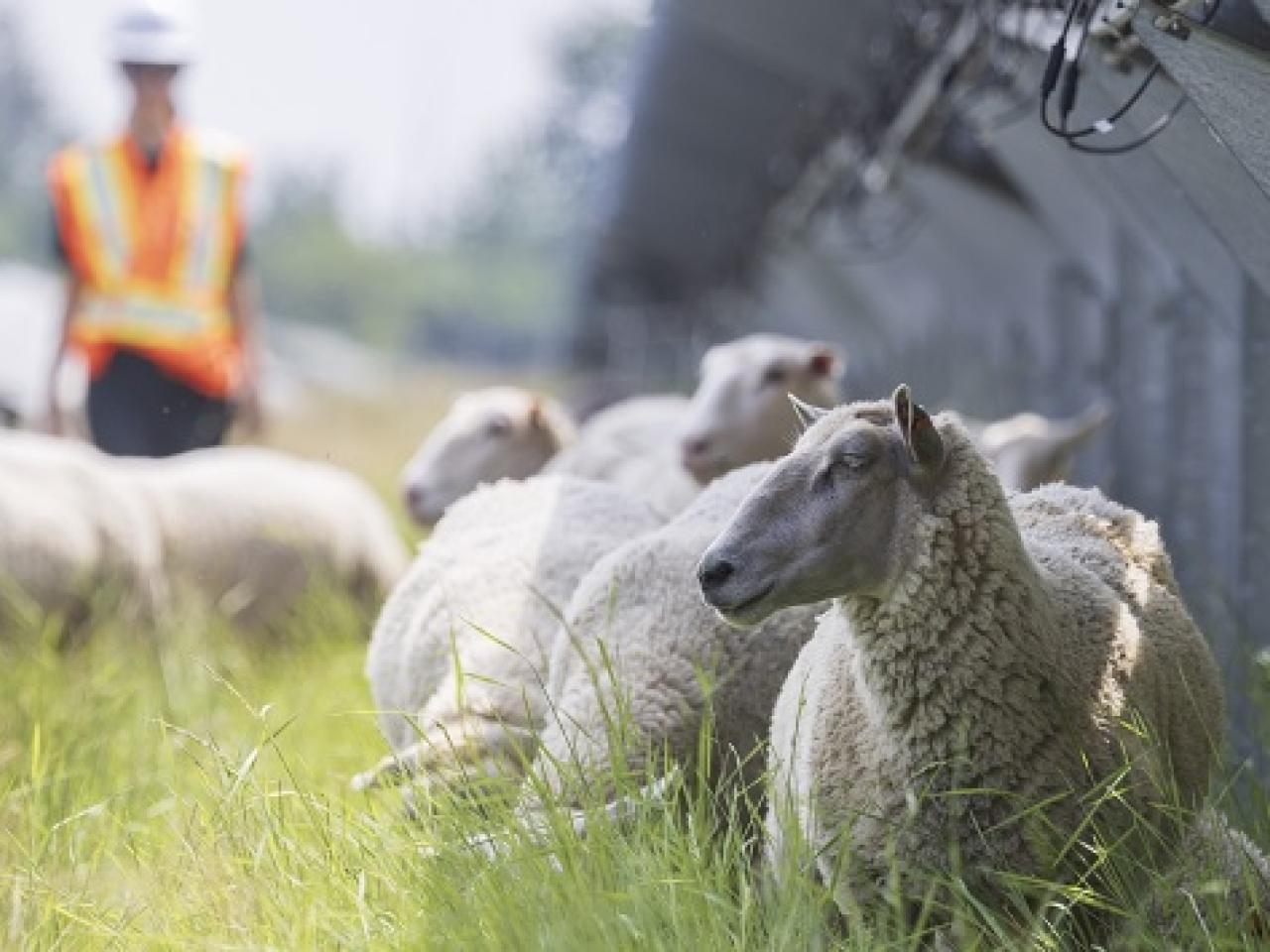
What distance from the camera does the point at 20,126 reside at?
91.4 metres

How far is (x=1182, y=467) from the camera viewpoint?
7.38m

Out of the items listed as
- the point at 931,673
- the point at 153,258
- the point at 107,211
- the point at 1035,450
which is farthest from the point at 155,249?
the point at 931,673

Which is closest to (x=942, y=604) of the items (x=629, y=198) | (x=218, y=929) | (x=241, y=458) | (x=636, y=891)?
(x=636, y=891)

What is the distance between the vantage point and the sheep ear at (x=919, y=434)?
3.96 meters

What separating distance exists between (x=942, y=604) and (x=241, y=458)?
5423 mm

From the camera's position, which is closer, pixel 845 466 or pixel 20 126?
pixel 845 466

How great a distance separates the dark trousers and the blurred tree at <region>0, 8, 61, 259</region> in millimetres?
77463

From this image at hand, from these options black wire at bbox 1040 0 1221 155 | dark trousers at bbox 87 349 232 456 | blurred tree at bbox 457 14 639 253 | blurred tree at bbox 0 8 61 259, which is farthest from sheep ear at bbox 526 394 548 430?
blurred tree at bbox 0 8 61 259

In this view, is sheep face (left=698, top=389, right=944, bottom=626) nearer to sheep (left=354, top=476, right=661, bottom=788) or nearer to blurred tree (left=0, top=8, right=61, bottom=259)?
sheep (left=354, top=476, right=661, bottom=788)

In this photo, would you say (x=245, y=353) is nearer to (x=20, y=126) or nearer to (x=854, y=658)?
(x=854, y=658)

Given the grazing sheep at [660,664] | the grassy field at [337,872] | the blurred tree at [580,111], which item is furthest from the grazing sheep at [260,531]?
the blurred tree at [580,111]

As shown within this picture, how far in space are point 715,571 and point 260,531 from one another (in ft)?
16.3

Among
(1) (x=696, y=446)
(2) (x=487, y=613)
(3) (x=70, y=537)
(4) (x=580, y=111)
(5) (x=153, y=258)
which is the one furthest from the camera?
(4) (x=580, y=111)

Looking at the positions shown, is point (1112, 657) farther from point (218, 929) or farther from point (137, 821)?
point (137, 821)
